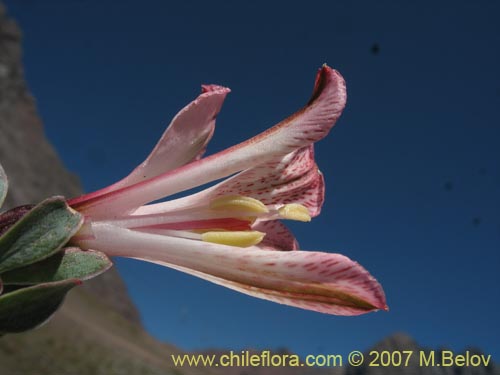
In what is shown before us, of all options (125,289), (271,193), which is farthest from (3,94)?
(271,193)

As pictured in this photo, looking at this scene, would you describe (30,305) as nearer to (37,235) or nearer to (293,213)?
(37,235)

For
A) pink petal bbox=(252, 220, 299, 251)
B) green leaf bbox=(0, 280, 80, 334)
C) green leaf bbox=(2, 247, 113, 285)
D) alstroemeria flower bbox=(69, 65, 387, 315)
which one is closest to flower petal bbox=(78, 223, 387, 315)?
alstroemeria flower bbox=(69, 65, 387, 315)

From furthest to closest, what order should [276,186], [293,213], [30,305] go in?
[276,186]
[293,213]
[30,305]

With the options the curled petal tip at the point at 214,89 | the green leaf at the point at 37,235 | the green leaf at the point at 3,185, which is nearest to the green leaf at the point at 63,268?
the green leaf at the point at 37,235

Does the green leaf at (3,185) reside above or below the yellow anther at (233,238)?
above

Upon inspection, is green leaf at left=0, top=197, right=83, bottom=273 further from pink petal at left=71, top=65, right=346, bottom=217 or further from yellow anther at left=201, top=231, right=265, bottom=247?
yellow anther at left=201, top=231, right=265, bottom=247

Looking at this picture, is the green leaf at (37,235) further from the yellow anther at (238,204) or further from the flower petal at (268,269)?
the yellow anther at (238,204)

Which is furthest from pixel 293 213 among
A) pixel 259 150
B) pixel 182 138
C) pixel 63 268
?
pixel 63 268
